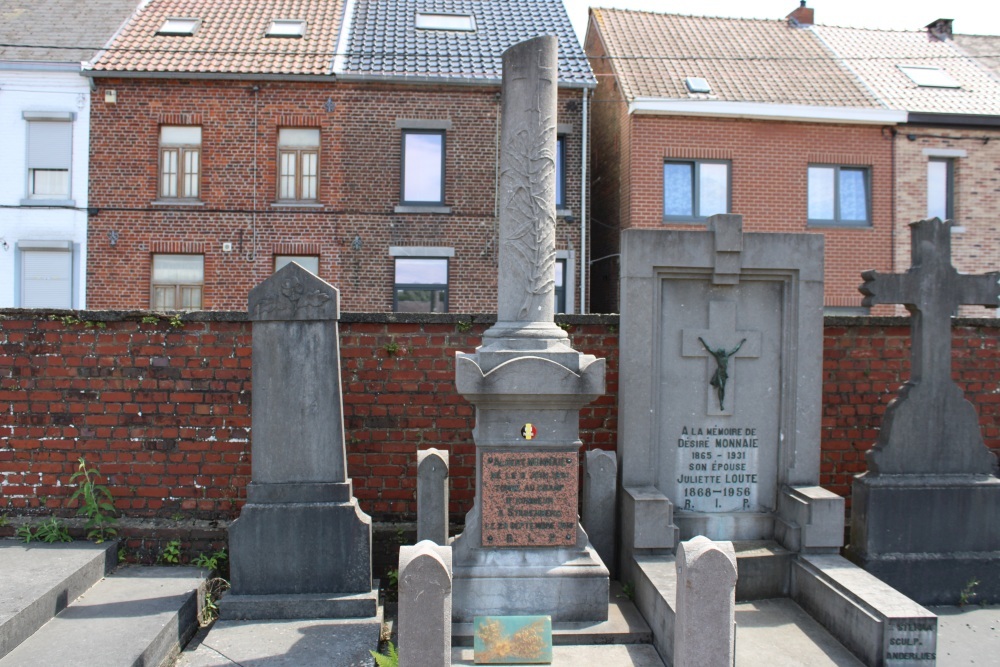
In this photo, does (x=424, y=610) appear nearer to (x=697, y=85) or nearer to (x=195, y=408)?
(x=195, y=408)

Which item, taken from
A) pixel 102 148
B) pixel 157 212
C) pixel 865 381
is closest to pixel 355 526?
pixel 865 381

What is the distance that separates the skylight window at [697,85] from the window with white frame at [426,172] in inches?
220

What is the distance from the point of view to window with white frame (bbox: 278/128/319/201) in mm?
16906

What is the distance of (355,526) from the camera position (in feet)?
18.0

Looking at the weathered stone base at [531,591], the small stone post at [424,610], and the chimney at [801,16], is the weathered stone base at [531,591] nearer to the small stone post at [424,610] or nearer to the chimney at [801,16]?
the small stone post at [424,610]

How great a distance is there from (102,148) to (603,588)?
1585 centimetres

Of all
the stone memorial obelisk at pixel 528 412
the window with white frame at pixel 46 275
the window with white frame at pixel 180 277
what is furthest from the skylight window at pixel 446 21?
the stone memorial obelisk at pixel 528 412

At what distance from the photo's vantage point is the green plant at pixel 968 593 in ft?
19.5

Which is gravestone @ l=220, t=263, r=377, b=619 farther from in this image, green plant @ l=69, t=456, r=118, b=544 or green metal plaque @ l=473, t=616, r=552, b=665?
green plant @ l=69, t=456, r=118, b=544

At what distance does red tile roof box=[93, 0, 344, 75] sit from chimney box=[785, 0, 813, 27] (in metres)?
11.7

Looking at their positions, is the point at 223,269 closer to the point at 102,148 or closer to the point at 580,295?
the point at 102,148

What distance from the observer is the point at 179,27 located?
1764 cm

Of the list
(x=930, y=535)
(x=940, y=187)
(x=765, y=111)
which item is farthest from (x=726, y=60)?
(x=930, y=535)

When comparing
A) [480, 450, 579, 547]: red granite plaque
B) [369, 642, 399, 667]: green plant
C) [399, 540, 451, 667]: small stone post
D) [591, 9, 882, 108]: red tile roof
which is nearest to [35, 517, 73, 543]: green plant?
[369, 642, 399, 667]: green plant
